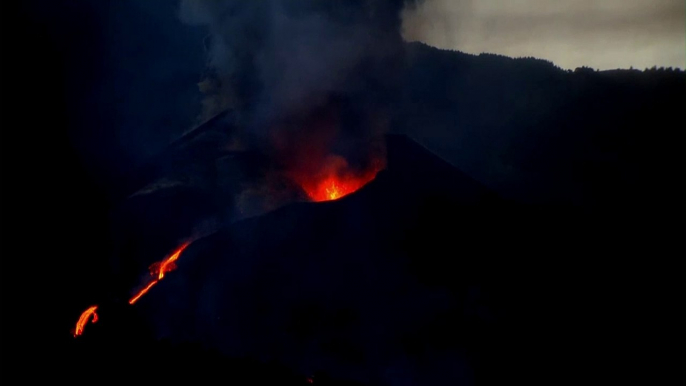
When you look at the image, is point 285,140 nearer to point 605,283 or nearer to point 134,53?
point 134,53

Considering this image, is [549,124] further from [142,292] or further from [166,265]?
[142,292]

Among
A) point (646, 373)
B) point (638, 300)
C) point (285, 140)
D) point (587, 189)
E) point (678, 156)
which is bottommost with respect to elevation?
point (646, 373)

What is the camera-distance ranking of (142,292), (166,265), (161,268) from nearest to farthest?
(142,292) → (166,265) → (161,268)

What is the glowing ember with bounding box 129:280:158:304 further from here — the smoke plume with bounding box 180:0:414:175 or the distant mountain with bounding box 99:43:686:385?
the smoke plume with bounding box 180:0:414:175

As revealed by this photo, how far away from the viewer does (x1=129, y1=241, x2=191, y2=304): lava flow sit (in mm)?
14820

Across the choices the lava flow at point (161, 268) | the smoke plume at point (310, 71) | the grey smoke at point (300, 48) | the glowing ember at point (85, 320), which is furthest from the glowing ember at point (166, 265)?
the grey smoke at point (300, 48)

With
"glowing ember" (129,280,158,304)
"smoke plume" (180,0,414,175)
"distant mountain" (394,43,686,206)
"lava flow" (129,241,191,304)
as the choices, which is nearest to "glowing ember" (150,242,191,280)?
"lava flow" (129,241,191,304)

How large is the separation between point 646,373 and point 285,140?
51.0 feet

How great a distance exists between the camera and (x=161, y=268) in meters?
15.6

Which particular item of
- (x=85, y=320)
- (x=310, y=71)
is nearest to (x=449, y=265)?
(x=85, y=320)

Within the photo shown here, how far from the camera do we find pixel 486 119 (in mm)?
25781

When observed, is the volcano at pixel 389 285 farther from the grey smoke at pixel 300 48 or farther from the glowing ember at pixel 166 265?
the grey smoke at pixel 300 48

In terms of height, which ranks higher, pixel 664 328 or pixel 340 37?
pixel 340 37

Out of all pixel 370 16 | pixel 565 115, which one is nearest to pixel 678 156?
pixel 565 115
